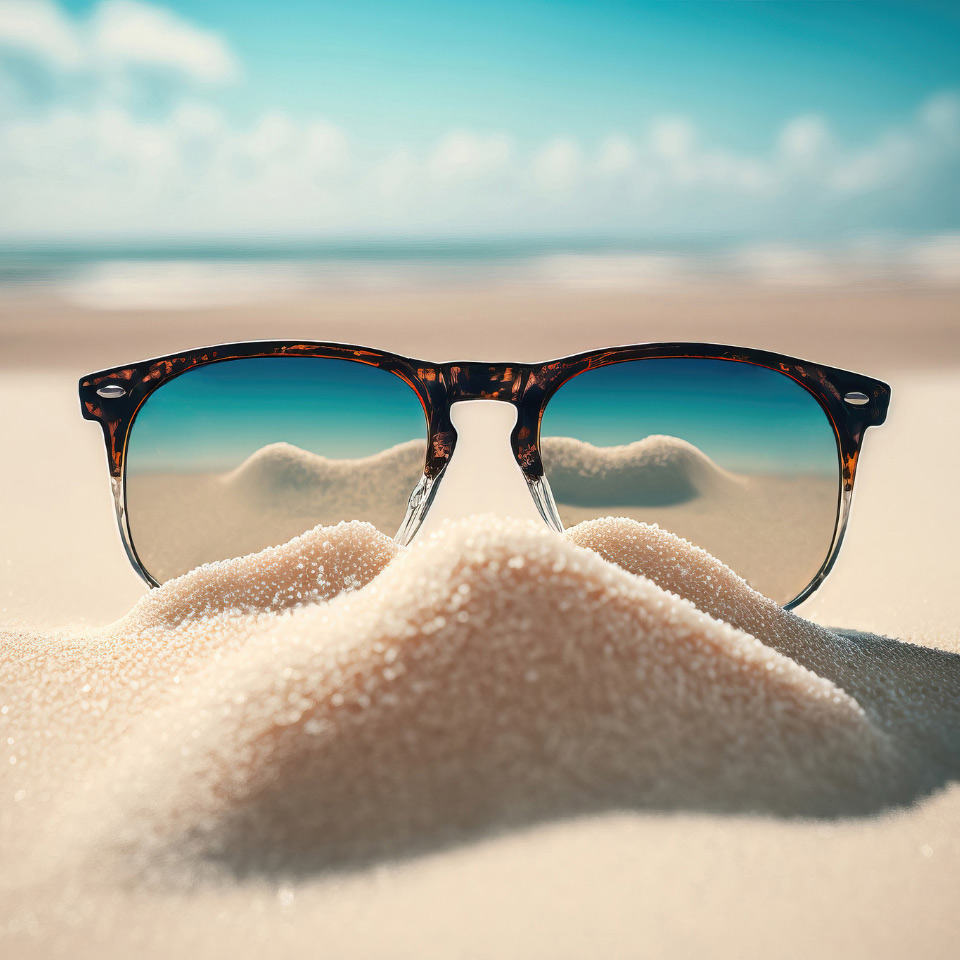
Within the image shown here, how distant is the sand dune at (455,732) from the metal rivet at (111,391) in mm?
497

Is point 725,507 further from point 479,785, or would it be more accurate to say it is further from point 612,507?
point 479,785

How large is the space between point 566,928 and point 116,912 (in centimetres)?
19

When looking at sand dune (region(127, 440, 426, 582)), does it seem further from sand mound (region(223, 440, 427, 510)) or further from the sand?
the sand

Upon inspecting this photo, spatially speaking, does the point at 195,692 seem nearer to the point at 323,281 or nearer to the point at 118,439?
the point at 118,439

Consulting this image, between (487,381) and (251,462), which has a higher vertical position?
(487,381)

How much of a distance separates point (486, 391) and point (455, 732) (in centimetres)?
65

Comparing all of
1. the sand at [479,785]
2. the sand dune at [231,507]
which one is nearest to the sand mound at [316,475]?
the sand dune at [231,507]

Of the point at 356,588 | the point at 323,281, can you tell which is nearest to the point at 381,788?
the point at 356,588

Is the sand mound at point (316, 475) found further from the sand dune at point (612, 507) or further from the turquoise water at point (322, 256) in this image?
the turquoise water at point (322, 256)

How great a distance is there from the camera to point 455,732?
0.38m

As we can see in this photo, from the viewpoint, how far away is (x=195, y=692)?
49cm

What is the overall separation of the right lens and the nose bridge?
0.12 meters

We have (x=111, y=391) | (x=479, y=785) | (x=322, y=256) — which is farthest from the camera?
(x=322, y=256)

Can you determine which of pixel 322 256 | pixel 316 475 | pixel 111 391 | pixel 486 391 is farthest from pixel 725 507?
pixel 322 256
